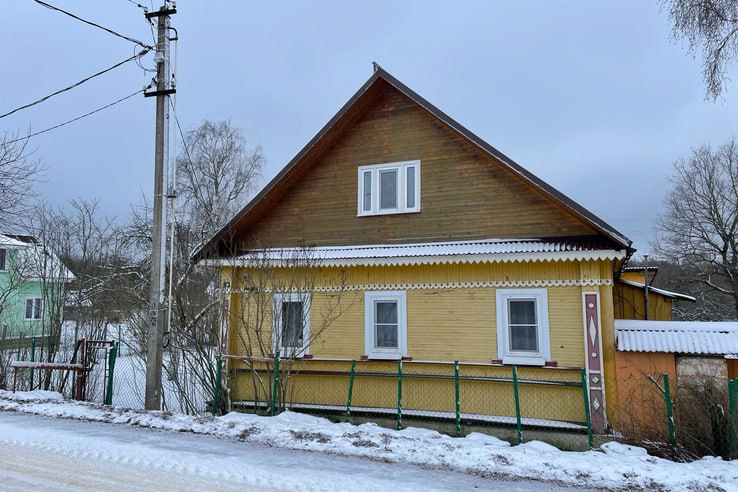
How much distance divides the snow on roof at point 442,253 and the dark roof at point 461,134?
0.34m

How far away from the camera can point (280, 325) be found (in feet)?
33.9

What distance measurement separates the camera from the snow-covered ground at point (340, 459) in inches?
221

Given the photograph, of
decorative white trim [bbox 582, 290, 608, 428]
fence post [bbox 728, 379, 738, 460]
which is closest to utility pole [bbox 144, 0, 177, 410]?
decorative white trim [bbox 582, 290, 608, 428]

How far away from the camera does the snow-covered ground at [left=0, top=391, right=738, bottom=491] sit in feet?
18.4

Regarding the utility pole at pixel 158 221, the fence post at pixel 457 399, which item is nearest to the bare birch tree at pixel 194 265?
the utility pole at pixel 158 221

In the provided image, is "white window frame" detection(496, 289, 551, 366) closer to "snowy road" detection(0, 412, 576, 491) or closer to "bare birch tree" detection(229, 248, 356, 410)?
"bare birch tree" detection(229, 248, 356, 410)

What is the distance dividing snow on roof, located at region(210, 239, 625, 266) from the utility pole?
75.2 inches

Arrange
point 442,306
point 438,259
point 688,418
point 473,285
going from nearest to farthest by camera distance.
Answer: point 688,418 → point 438,259 → point 473,285 → point 442,306

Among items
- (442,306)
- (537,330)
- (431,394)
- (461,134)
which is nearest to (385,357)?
(431,394)

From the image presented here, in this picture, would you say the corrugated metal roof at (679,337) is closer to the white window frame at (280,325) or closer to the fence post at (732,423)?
the fence post at (732,423)

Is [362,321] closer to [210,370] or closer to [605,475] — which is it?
[210,370]

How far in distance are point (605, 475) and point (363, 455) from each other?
2.91 meters

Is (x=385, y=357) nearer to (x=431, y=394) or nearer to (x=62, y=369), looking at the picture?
(x=431, y=394)

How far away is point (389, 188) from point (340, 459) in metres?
6.07
